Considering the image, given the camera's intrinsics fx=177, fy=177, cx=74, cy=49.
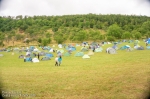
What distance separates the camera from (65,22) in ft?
204

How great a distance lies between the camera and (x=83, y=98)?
3.87m

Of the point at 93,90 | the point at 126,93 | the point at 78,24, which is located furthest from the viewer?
the point at 78,24

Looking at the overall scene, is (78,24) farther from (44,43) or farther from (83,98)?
(83,98)

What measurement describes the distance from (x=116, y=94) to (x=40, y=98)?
5.50 feet

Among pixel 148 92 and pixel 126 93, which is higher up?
pixel 148 92

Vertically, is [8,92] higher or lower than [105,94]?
higher

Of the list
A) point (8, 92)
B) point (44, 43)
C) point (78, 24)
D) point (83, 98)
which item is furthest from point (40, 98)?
point (78, 24)

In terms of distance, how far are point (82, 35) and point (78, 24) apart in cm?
1954

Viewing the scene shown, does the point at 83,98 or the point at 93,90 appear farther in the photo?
the point at 93,90

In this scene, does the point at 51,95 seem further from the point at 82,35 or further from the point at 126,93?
the point at 82,35

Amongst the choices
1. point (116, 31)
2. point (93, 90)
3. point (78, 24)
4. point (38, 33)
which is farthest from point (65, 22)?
point (93, 90)

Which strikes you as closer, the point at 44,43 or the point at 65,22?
the point at 44,43

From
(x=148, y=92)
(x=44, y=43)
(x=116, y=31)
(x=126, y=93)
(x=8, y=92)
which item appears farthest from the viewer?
(x=116, y=31)

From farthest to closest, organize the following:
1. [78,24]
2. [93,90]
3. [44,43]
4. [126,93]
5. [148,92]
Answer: [78,24] → [44,43] → [93,90] → [126,93] → [148,92]
